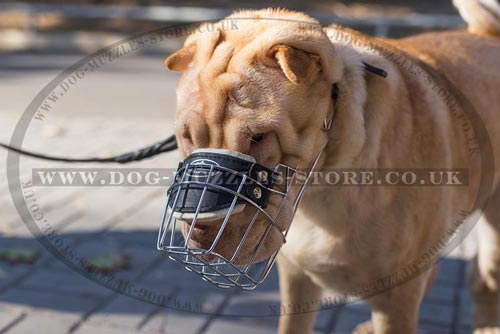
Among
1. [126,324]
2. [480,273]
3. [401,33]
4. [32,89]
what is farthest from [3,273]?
[401,33]

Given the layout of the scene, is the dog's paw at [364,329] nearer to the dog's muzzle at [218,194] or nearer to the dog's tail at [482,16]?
the dog's muzzle at [218,194]

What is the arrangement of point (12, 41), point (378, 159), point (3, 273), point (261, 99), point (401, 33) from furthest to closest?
1. point (12, 41)
2. point (401, 33)
3. point (3, 273)
4. point (378, 159)
5. point (261, 99)

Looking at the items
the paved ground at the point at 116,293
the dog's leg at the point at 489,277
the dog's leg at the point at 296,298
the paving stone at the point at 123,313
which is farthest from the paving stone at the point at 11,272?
the dog's leg at the point at 489,277

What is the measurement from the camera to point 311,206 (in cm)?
229

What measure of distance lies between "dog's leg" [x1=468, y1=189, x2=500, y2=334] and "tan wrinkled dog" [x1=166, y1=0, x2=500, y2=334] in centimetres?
2

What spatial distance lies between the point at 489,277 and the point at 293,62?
6.16 ft

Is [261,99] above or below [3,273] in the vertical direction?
above

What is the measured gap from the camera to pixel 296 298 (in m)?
2.70

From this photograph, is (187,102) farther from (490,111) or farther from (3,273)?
(3,273)

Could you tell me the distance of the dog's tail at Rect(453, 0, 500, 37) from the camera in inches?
124

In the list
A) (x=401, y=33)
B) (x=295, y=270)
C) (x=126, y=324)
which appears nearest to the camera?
(x=295, y=270)

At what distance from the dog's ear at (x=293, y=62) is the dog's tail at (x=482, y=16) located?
1620 millimetres

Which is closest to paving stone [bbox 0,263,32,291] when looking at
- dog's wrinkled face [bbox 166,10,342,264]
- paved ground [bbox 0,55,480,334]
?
paved ground [bbox 0,55,480,334]

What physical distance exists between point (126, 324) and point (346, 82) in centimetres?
170
